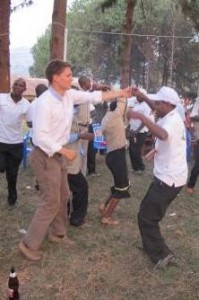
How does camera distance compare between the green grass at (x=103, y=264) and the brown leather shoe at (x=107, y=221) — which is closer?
the green grass at (x=103, y=264)

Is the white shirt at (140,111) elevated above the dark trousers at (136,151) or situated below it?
above

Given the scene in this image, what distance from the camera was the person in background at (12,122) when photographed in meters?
6.42

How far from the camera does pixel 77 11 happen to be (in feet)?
146

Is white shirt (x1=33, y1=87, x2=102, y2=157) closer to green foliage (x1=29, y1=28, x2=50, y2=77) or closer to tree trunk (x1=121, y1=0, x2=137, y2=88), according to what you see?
tree trunk (x1=121, y1=0, x2=137, y2=88)

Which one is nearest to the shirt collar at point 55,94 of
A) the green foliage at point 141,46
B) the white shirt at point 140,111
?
the white shirt at point 140,111

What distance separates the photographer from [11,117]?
6414 mm

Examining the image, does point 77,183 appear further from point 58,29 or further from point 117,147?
point 58,29

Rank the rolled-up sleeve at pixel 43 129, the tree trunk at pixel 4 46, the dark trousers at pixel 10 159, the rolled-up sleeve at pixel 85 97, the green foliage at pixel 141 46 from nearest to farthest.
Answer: the rolled-up sleeve at pixel 43 129 → the rolled-up sleeve at pixel 85 97 → the dark trousers at pixel 10 159 → the tree trunk at pixel 4 46 → the green foliage at pixel 141 46

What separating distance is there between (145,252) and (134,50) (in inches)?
1446

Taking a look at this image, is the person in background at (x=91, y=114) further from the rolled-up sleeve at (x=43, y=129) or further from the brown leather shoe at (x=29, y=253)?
the brown leather shoe at (x=29, y=253)

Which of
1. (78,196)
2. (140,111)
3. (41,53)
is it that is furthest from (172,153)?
(41,53)

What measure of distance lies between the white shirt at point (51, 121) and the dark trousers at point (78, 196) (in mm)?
1091

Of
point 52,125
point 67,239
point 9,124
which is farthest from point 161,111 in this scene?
point 9,124

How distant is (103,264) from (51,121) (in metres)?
1.46
